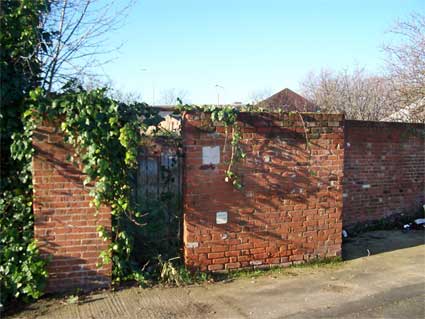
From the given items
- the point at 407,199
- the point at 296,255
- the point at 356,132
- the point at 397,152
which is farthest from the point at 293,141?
the point at 407,199

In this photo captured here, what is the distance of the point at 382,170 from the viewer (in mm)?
7691

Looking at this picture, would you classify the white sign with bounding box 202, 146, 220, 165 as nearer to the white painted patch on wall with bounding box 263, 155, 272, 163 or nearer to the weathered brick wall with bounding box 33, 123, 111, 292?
the white painted patch on wall with bounding box 263, 155, 272, 163

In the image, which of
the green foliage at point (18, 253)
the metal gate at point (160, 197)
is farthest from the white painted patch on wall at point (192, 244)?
the green foliage at point (18, 253)

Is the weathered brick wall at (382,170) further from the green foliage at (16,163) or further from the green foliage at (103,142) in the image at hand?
the green foliage at (16,163)

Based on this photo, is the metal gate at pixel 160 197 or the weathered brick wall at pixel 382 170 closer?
the metal gate at pixel 160 197

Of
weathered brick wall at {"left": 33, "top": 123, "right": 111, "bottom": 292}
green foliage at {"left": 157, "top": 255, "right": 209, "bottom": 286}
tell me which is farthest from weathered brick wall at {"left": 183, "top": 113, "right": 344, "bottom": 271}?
weathered brick wall at {"left": 33, "top": 123, "right": 111, "bottom": 292}

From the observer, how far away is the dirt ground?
3945mm

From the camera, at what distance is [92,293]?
435 cm

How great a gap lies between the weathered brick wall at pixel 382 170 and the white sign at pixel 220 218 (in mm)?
3210

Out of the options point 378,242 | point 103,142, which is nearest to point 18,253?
point 103,142

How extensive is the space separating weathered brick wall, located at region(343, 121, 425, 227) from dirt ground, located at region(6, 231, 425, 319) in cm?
204

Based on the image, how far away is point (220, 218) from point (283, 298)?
47.8 inches

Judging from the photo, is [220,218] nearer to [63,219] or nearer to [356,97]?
[63,219]

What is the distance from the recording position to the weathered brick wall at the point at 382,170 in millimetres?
7246
